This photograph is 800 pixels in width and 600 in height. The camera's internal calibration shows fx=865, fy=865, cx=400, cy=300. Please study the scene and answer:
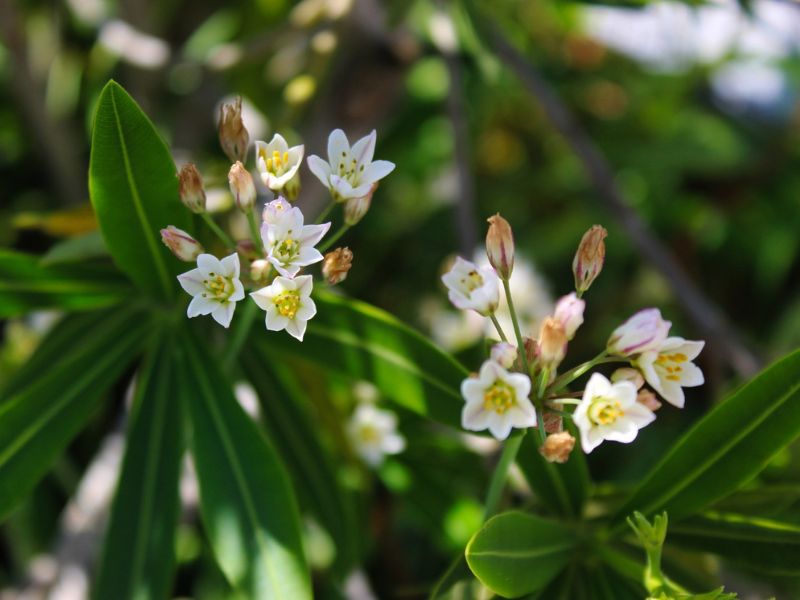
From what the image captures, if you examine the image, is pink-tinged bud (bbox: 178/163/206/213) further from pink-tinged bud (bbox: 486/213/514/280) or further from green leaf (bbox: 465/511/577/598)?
green leaf (bbox: 465/511/577/598)

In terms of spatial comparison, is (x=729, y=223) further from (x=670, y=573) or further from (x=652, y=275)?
(x=670, y=573)

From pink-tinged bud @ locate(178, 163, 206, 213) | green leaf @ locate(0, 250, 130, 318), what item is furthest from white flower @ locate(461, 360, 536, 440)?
green leaf @ locate(0, 250, 130, 318)

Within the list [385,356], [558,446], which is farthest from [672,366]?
[385,356]

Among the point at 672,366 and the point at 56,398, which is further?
the point at 56,398

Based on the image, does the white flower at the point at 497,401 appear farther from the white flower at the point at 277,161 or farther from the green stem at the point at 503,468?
the white flower at the point at 277,161

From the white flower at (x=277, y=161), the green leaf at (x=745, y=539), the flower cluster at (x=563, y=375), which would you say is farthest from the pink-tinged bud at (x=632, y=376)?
the white flower at (x=277, y=161)

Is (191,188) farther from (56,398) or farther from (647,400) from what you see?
(647,400)
